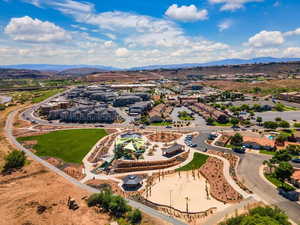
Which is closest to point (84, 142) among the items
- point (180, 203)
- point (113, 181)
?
point (113, 181)

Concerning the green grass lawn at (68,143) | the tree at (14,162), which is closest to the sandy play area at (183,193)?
the green grass lawn at (68,143)

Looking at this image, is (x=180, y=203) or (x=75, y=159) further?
(x=75, y=159)

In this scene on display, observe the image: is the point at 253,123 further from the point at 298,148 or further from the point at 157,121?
the point at 157,121

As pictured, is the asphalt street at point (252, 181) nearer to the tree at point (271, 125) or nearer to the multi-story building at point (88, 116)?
the tree at point (271, 125)

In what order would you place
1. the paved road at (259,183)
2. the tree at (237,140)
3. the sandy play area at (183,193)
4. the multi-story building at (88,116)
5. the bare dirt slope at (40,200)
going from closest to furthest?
1. the bare dirt slope at (40,200)
2. the paved road at (259,183)
3. the sandy play area at (183,193)
4. the tree at (237,140)
5. the multi-story building at (88,116)

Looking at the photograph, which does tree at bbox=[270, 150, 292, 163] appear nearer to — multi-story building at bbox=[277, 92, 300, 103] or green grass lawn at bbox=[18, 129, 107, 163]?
green grass lawn at bbox=[18, 129, 107, 163]

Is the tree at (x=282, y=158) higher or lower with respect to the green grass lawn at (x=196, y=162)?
higher

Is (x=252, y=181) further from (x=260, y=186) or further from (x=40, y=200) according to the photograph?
(x=40, y=200)
